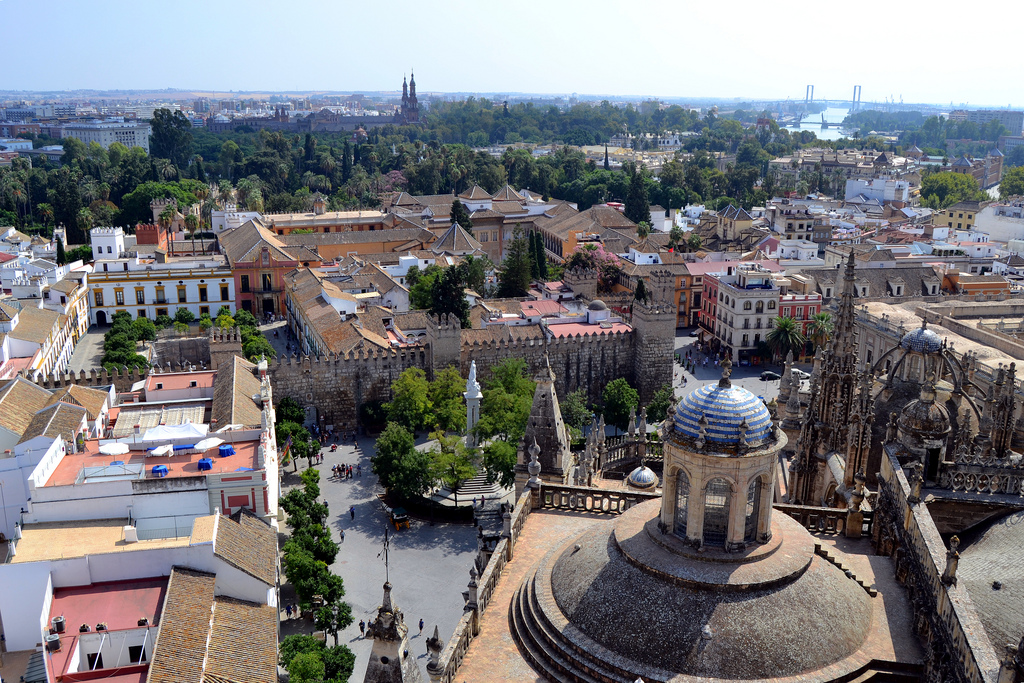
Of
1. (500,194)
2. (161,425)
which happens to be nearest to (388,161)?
(500,194)

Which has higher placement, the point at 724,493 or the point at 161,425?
the point at 724,493

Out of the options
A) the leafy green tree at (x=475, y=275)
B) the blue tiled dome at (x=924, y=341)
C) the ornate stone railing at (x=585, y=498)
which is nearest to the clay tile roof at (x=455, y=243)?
the leafy green tree at (x=475, y=275)

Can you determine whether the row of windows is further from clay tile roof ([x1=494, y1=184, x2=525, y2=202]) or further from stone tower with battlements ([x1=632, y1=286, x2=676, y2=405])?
clay tile roof ([x1=494, y1=184, x2=525, y2=202])

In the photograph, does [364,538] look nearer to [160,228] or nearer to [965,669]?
[965,669]

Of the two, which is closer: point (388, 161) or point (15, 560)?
point (15, 560)

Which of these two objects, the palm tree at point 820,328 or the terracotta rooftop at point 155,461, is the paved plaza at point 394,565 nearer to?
the terracotta rooftop at point 155,461

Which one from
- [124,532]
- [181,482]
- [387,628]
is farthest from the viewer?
[181,482]

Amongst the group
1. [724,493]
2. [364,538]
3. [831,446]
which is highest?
[724,493]

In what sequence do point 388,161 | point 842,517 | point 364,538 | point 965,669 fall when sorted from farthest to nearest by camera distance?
point 388,161 → point 364,538 → point 842,517 → point 965,669
